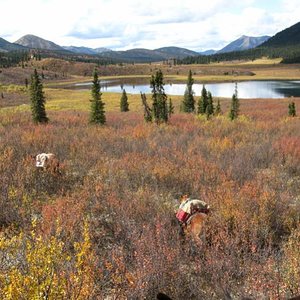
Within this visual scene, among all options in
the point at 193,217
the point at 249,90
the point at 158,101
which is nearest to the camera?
the point at 193,217

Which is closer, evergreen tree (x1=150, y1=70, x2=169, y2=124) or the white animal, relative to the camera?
the white animal

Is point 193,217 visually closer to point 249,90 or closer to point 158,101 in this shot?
point 158,101

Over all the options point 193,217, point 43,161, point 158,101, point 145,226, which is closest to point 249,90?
point 158,101

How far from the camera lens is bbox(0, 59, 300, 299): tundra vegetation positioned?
4.48 metres

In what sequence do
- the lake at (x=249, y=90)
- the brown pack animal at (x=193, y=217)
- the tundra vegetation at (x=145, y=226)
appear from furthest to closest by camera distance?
1. the lake at (x=249, y=90)
2. the brown pack animal at (x=193, y=217)
3. the tundra vegetation at (x=145, y=226)

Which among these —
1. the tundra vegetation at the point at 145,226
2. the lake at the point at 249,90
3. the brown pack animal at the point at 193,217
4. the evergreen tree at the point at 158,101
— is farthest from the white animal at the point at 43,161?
the lake at the point at 249,90

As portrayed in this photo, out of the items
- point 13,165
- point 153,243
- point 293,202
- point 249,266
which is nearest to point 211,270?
point 249,266

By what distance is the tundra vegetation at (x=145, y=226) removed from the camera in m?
4.48

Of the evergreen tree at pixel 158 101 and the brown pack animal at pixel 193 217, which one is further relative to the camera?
the evergreen tree at pixel 158 101

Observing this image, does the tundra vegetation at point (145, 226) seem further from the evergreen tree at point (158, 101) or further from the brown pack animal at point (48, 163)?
the evergreen tree at point (158, 101)

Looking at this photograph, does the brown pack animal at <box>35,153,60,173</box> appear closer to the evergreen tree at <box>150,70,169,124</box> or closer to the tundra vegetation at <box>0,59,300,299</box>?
the tundra vegetation at <box>0,59,300,299</box>

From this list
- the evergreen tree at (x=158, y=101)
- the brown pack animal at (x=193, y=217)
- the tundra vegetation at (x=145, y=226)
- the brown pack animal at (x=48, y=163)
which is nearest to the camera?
the tundra vegetation at (x=145, y=226)

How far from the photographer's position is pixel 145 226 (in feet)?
20.4

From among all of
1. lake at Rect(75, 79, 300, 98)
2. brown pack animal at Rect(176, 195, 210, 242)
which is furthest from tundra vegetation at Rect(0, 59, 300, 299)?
lake at Rect(75, 79, 300, 98)
